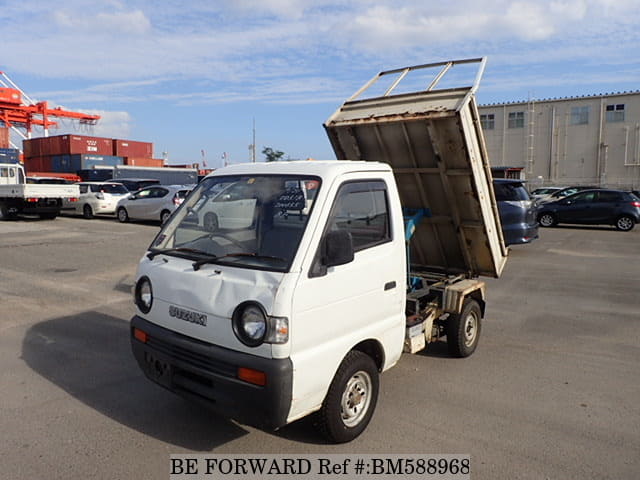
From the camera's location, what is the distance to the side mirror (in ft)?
10.8

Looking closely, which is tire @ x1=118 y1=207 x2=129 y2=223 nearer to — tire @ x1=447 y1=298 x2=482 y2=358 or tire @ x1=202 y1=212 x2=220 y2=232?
tire @ x1=447 y1=298 x2=482 y2=358

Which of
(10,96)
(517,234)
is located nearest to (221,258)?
(517,234)

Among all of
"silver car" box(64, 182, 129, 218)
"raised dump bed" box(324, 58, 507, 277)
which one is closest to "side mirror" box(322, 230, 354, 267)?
"raised dump bed" box(324, 58, 507, 277)

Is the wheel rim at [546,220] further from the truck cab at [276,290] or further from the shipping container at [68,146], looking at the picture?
the shipping container at [68,146]

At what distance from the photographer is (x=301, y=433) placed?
3795 millimetres

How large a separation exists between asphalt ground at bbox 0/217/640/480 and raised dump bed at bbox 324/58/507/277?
1.16 meters

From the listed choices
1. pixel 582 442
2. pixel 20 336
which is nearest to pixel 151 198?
pixel 20 336

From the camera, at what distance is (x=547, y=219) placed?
66.7 ft

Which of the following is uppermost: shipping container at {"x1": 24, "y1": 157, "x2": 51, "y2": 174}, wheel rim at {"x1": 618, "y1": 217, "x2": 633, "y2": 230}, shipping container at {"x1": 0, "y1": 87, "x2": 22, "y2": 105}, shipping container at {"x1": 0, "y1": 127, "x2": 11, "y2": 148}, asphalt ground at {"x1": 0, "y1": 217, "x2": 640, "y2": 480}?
shipping container at {"x1": 0, "y1": 87, "x2": 22, "y2": 105}

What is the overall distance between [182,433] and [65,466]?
0.78 m

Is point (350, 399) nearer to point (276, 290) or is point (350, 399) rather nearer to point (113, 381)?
point (276, 290)

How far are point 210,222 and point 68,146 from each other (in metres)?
42.3

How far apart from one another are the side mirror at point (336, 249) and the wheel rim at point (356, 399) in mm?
873

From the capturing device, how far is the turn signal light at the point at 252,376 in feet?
9.97
